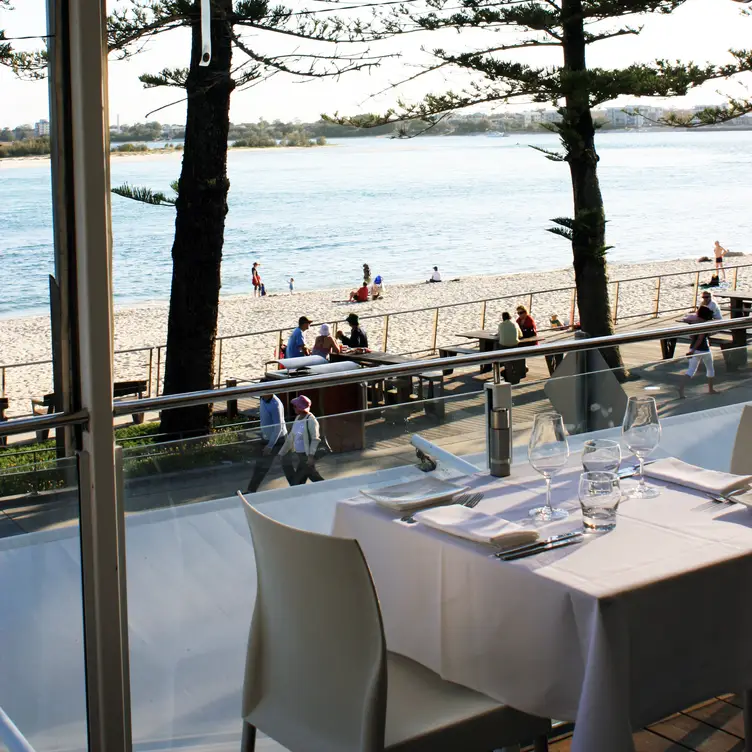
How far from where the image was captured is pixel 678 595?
145cm

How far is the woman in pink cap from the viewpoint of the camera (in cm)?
199

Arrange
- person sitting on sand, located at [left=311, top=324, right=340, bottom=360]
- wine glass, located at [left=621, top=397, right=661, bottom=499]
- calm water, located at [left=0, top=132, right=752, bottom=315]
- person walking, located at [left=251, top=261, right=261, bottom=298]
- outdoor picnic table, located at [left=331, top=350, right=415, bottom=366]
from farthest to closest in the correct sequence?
calm water, located at [left=0, top=132, right=752, bottom=315]
person walking, located at [left=251, top=261, right=261, bottom=298]
person sitting on sand, located at [left=311, top=324, right=340, bottom=360]
outdoor picnic table, located at [left=331, top=350, right=415, bottom=366]
wine glass, located at [left=621, top=397, right=661, bottom=499]

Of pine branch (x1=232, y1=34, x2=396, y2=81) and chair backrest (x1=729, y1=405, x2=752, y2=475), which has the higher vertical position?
pine branch (x1=232, y1=34, x2=396, y2=81)

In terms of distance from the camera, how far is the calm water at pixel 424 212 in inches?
1374

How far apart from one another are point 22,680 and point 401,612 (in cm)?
60

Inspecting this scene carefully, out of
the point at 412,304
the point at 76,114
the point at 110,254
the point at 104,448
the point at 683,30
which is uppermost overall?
the point at 683,30

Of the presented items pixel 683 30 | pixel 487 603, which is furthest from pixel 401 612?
pixel 683 30

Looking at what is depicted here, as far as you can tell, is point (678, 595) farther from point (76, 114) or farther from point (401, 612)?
point (76, 114)

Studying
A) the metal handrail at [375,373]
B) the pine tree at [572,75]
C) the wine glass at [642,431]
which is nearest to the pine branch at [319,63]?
the pine tree at [572,75]

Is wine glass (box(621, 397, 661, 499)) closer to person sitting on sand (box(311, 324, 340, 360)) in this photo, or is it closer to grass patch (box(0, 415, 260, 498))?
grass patch (box(0, 415, 260, 498))

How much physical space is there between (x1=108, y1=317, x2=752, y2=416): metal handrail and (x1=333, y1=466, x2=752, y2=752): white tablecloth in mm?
385

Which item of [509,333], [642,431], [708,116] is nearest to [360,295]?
[708,116]

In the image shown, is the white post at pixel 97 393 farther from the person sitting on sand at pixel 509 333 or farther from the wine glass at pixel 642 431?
the person sitting on sand at pixel 509 333

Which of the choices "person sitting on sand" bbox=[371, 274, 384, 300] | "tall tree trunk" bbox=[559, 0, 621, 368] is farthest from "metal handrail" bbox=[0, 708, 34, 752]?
"person sitting on sand" bbox=[371, 274, 384, 300]
